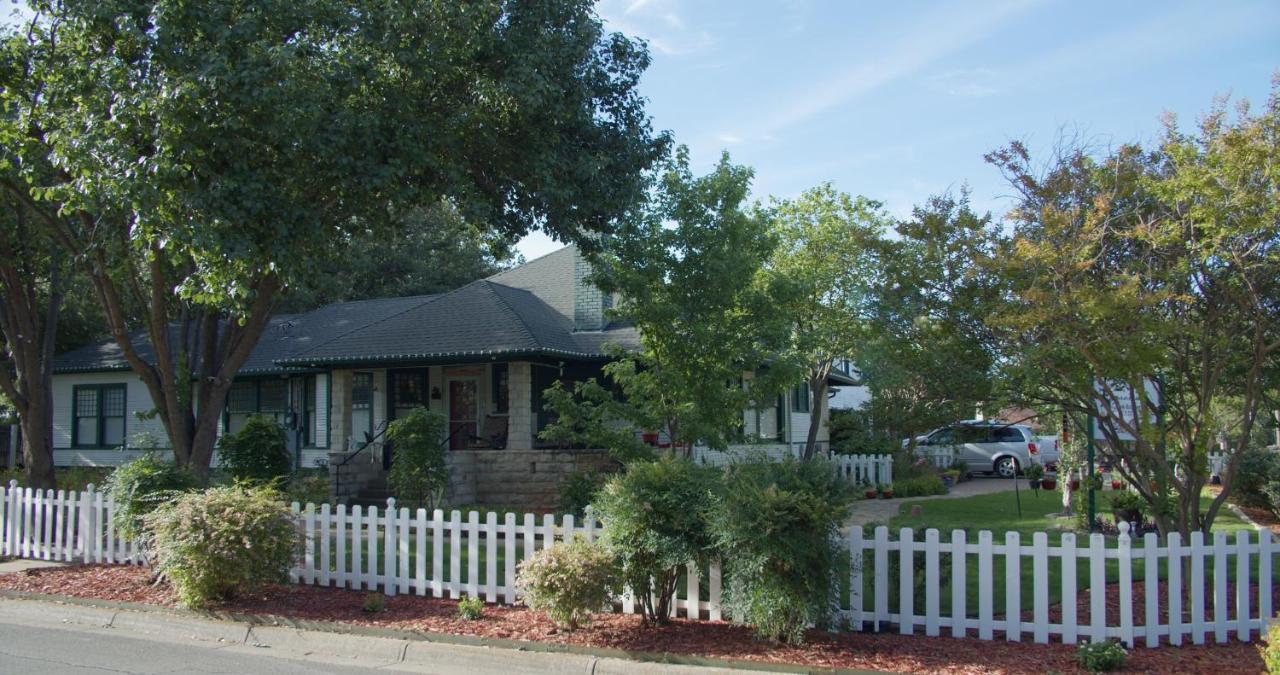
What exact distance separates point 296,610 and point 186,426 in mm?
4493

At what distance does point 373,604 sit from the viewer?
29.3 feet

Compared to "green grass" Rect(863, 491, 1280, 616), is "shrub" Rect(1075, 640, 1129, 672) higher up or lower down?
higher up

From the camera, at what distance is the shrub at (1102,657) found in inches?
265

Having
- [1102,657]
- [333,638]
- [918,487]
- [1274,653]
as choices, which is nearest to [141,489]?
[333,638]

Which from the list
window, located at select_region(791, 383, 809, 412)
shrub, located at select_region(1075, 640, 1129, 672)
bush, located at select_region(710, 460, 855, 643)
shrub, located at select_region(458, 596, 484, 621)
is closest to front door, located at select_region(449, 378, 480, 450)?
window, located at select_region(791, 383, 809, 412)

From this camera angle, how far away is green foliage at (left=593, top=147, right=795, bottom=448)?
12.5 meters

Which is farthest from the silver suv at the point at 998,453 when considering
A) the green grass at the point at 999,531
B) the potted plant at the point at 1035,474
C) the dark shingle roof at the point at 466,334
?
the dark shingle roof at the point at 466,334

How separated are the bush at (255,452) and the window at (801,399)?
13718 mm

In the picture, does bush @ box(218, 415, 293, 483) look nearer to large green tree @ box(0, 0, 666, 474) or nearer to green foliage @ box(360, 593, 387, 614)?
large green tree @ box(0, 0, 666, 474)

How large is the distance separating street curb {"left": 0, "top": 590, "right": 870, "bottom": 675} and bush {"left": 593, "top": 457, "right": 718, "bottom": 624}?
713mm

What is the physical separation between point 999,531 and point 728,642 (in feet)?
28.7

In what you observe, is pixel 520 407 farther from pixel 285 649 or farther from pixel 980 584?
pixel 980 584

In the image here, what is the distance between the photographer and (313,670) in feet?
24.6

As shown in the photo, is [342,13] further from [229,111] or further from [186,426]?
[186,426]
